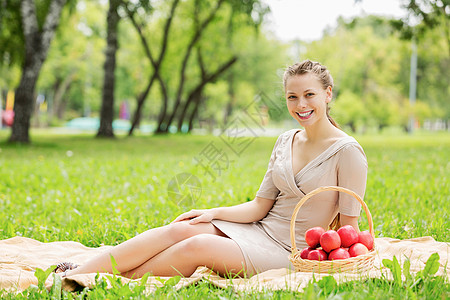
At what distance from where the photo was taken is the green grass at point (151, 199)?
4242 mm

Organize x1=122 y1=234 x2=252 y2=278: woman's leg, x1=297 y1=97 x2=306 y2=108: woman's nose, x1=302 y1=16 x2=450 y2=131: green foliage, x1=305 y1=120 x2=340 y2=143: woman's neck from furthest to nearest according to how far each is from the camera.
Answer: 1. x1=302 y1=16 x2=450 y2=131: green foliage
2. x1=305 y1=120 x2=340 y2=143: woman's neck
3. x1=297 y1=97 x2=306 y2=108: woman's nose
4. x1=122 y1=234 x2=252 y2=278: woman's leg

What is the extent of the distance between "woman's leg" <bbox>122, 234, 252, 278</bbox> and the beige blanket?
0.22 feet

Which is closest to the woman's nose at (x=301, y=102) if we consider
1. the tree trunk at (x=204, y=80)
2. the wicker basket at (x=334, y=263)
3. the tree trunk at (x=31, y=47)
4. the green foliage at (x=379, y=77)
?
the wicker basket at (x=334, y=263)

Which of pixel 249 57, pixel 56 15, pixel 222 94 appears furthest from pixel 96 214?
pixel 222 94

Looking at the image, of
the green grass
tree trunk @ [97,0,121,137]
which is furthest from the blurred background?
the green grass

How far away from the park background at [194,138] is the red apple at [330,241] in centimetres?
28

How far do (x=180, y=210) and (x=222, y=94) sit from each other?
31752 mm

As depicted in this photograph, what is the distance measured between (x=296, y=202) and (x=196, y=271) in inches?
30.8

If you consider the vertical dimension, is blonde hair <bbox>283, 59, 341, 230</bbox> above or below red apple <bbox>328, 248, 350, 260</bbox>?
above

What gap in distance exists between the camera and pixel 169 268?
3.02 meters

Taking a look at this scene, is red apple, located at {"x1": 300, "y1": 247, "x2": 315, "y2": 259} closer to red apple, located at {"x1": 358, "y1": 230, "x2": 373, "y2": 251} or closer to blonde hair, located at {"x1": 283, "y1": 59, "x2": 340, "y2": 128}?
Result: red apple, located at {"x1": 358, "y1": 230, "x2": 373, "y2": 251}

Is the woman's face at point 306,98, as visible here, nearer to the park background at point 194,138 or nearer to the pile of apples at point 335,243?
the park background at point 194,138

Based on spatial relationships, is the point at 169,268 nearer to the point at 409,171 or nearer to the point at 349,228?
the point at 349,228

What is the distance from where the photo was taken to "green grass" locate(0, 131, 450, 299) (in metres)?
4.24
